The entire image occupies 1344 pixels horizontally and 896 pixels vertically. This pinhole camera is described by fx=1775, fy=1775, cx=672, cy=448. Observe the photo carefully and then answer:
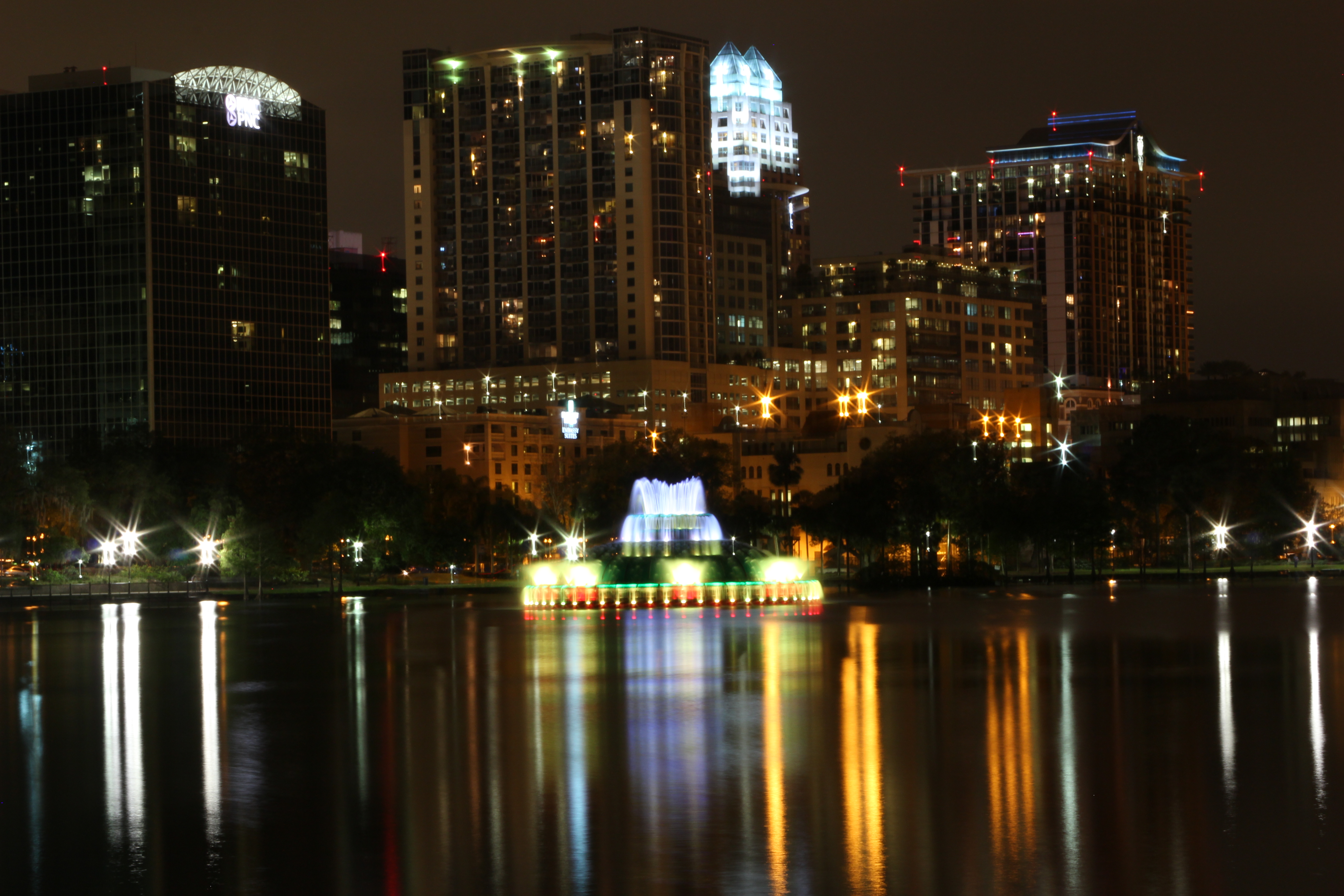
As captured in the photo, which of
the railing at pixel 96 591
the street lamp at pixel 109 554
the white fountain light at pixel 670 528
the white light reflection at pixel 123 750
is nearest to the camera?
the white light reflection at pixel 123 750

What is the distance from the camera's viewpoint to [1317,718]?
33594mm

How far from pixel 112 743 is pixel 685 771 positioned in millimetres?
11427

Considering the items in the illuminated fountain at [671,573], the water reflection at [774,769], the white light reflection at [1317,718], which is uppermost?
the illuminated fountain at [671,573]

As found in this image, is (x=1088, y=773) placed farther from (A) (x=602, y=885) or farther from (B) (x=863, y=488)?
(B) (x=863, y=488)

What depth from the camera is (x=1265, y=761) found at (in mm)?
28031

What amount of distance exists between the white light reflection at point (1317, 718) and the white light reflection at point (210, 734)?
15.1m

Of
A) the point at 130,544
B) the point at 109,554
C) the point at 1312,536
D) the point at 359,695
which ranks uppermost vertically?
the point at 130,544

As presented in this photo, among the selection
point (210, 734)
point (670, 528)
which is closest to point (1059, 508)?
point (670, 528)

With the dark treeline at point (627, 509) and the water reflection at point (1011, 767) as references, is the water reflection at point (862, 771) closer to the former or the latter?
the water reflection at point (1011, 767)

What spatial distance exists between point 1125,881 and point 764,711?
51.9 feet

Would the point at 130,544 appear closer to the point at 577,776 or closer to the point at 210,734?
the point at 210,734

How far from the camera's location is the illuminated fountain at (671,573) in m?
92.4

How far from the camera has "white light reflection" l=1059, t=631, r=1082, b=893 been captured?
20.5 meters

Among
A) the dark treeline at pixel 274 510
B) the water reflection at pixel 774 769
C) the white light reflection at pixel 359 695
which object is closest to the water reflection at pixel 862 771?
the water reflection at pixel 774 769
